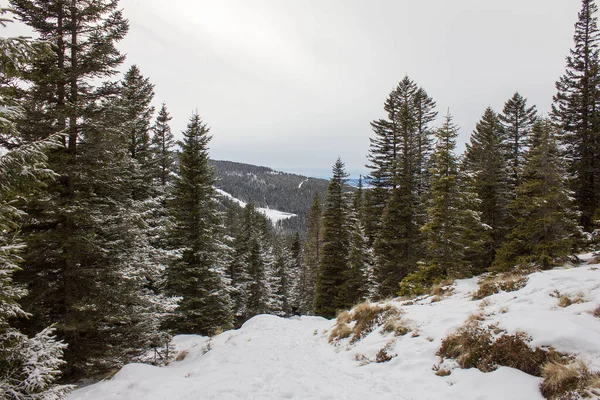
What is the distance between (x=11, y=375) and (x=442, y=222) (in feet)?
50.6

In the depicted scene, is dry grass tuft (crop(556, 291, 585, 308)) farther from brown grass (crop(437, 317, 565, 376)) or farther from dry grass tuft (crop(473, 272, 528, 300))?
dry grass tuft (crop(473, 272, 528, 300))

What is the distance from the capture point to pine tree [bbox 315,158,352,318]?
26.5 meters

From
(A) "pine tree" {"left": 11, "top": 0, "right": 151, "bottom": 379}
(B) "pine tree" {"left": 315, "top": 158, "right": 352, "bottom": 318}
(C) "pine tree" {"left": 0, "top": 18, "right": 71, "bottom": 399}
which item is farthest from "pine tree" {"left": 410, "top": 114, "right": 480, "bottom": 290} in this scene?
(C) "pine tree" {"left": 0, "top": 18, "right": 71, "bottom": 399}

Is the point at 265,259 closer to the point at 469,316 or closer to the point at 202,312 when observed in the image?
the point at 202,312

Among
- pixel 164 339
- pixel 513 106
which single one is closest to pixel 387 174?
pixel 513 106

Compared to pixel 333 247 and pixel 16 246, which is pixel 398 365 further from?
pixel 333 247

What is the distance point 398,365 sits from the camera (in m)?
7.14

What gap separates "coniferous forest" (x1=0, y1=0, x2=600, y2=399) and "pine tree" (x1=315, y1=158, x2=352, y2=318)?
0.43 feet

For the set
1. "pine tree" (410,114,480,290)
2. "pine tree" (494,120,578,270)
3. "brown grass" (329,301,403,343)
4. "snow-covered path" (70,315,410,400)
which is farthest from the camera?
"pine tree" (410,114,480,290)

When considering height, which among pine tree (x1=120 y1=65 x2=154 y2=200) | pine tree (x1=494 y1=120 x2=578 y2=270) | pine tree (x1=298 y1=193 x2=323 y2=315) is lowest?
pine tree (x1=298 y1=193 x2=323 y2=315)

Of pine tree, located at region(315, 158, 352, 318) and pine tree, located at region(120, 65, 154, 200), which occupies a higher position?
pine tree, located at region(120, 65, 154, 200)

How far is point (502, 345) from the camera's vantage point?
5855mm

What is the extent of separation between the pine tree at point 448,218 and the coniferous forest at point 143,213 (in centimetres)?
7

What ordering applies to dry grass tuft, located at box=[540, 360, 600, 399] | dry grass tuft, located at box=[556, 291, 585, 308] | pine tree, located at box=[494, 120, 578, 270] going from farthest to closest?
pine tree, located at box=[494, 120, 578, 270] < dry grass tuft, located at box=[556, 291, 585, 308] < dry grass tuft, located at box=[540, 360, 600, 399]
